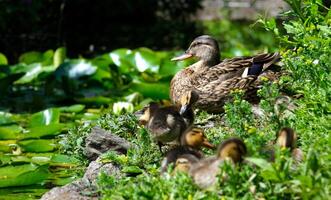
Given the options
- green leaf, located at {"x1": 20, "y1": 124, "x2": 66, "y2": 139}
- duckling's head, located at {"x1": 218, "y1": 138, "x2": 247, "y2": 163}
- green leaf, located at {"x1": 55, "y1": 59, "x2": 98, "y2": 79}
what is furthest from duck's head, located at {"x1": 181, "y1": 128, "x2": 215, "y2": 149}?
green leaf, located at {"x1": 55, "y1": 59, "x2": 98, "y2": 79}

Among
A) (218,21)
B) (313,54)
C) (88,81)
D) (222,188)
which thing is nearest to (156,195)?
(222,188)

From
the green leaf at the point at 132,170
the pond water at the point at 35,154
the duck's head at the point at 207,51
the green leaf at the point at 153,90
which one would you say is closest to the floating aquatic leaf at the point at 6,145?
the pond water at the point at 35,154

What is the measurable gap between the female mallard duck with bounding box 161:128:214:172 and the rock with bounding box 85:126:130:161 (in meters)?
1.03

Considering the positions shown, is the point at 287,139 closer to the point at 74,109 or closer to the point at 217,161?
the point at 217,161

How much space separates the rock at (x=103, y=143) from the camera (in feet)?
21.8

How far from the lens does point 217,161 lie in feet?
16.3

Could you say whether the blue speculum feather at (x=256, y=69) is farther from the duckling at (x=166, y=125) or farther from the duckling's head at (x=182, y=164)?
the duckling's head at (x=182, y=164)

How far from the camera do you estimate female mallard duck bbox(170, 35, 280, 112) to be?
807cm

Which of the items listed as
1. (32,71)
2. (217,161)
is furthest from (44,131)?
(217,161)

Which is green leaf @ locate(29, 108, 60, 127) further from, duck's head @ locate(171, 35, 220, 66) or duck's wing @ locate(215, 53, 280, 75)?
duck's wing @ locate(215, 53, 280, 75)

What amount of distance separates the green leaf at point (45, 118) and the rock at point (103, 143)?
2.48m

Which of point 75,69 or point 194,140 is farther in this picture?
point 75,69

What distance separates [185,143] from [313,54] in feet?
3.68

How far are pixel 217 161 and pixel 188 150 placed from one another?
0.56 meters
